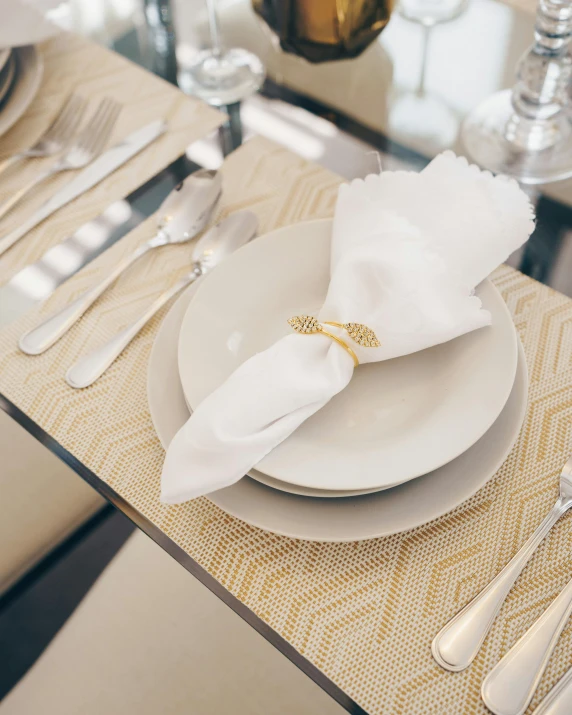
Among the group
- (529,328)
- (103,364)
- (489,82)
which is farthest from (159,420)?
(489,82)

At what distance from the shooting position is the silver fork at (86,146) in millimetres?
708

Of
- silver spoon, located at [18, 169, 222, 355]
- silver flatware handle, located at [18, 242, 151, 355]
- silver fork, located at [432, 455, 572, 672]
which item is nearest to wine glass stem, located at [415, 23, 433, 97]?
silver spoon, located at [18, 169, 222, 355]

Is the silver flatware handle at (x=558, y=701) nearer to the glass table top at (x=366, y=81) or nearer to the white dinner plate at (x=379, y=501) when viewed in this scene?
the white dinner plate at (x=379, y=501)

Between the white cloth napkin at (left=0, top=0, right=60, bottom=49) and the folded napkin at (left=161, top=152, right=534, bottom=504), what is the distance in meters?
0.44

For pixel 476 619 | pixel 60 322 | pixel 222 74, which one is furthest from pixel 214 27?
pixel 476 619

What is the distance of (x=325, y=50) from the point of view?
2.36ft

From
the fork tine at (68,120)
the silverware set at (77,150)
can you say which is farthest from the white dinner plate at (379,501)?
the fork tine at (68,120)

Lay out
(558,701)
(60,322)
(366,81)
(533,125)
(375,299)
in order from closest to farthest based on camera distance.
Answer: (558,701) → (375,299) → (60,322) → (533,125) → (366,81)

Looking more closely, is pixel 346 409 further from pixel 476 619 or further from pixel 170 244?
pixel 170 244

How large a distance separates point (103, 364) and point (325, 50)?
0.41 m

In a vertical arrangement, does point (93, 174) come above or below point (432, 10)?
below

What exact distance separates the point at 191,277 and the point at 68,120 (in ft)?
0.98

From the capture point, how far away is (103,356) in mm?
569

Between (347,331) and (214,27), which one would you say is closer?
(347,331)
